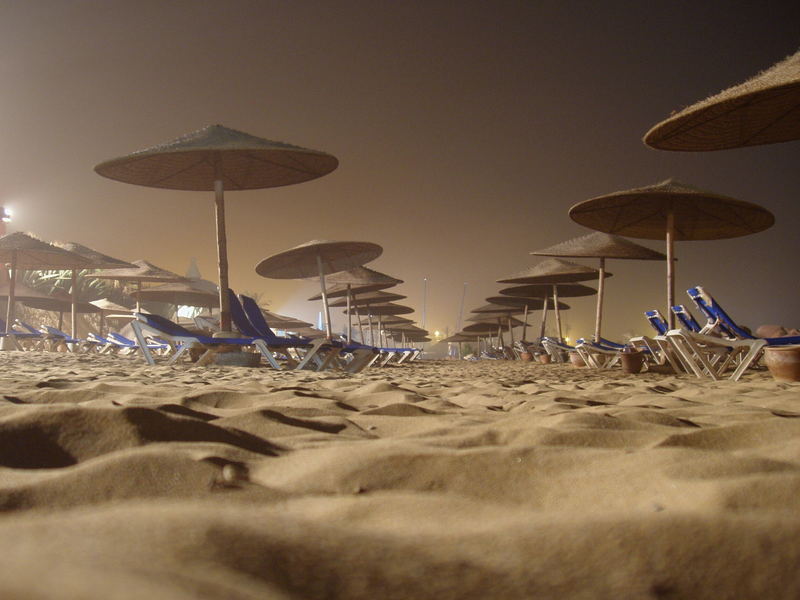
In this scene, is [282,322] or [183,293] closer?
[183,293]

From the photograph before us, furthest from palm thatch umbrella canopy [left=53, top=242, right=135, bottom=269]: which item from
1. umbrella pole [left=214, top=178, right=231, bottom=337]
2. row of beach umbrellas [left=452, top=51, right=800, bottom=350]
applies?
row of beach umbrellas [left=452, top=51, right=800, bottom=350]

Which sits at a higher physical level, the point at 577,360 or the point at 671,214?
the point at 671,214

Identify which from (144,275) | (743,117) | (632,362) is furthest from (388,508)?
(144,275)

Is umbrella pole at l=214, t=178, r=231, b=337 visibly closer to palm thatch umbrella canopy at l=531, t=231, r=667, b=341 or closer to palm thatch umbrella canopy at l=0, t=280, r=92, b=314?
palm thatch umbrella canopy at l=531, t=231, r=667, b=341

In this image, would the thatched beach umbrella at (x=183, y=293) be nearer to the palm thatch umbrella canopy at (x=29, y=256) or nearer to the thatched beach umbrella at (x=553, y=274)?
the palm thatch umbrella canopy at (x=29, y=256)

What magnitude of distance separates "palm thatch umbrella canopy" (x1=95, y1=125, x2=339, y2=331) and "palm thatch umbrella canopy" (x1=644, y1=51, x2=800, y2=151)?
3779 millimetres

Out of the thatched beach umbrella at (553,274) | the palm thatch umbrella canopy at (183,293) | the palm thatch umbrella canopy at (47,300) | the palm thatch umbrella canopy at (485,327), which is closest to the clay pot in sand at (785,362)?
the thatched beach umbrella at (553,274)

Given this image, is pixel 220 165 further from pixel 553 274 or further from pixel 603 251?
pixel 553 274

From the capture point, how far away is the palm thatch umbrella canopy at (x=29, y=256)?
11062mm

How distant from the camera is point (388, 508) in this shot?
0.89 meters

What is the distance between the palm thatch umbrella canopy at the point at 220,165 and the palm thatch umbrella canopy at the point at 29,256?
526 cm

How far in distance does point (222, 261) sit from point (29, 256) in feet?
25.3

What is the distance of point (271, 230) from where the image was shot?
125 feet

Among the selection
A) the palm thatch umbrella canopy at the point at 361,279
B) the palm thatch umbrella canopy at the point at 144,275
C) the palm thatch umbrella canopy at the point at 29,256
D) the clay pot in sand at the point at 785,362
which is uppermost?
the palm thatch umbrella canopy at the point at 29,256
